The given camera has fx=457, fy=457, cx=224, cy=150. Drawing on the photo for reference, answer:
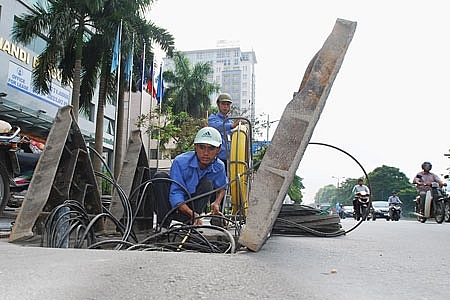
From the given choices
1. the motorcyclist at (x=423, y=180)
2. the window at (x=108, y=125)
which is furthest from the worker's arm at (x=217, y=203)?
the window at (x=108, y=125)

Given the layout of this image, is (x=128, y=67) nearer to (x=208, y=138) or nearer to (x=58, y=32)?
(x=58, y=32)

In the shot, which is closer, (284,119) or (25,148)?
(284,119)

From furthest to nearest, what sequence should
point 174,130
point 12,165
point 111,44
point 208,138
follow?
point 174,130, point 111,44, point 12,165, point 208,138

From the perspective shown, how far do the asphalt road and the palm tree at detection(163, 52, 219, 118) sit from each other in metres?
38.2

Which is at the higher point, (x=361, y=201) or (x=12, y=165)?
(x=12, y=165)

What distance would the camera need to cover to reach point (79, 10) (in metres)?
18.7

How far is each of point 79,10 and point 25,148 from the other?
500 inches

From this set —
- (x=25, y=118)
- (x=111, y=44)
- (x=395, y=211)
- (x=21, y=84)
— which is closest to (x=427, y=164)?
(x=395, y=211)

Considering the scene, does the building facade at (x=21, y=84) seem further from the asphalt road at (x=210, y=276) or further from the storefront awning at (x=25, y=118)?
the asphalt road at (x=210, y=276)

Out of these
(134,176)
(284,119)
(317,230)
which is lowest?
(317,230)

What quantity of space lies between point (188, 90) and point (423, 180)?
3185 centimetres

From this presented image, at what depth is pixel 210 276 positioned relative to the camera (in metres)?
1.71

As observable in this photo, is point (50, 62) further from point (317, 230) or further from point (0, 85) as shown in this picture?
point (317, 230)

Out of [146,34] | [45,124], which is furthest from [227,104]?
[45,124]
